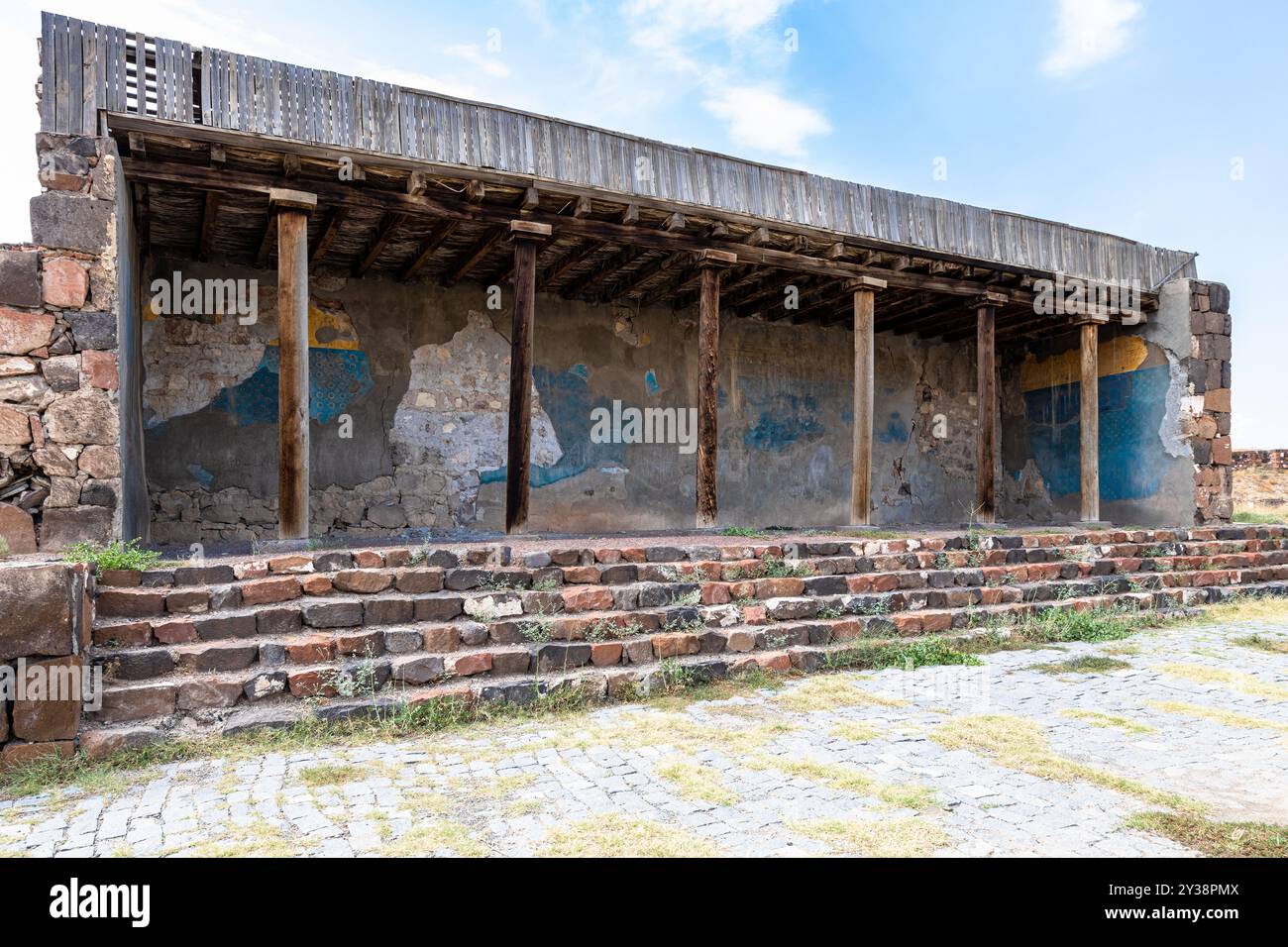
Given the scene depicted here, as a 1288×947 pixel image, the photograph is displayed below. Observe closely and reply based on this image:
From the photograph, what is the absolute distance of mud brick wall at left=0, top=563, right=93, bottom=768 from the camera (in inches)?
139

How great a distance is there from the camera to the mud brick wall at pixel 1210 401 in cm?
1081

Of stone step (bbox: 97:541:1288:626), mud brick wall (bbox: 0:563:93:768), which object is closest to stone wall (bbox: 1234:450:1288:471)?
stone step (bbox: 97:541:1288:626)

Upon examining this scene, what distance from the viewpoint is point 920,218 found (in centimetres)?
925

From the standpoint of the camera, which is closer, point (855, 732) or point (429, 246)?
point (855, 732)

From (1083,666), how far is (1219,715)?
1.19m

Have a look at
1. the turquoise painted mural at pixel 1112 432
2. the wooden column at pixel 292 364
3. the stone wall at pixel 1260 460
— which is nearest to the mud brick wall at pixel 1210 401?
the turquoise painted mural at pixel 1112 432

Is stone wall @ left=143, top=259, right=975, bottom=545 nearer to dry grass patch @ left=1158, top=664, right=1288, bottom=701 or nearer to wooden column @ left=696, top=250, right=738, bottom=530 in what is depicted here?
wooden column @ left=696, top=250, right=738, bottom=530

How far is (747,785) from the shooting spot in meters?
3.39

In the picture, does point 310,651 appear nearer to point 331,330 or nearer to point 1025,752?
point 1025,752

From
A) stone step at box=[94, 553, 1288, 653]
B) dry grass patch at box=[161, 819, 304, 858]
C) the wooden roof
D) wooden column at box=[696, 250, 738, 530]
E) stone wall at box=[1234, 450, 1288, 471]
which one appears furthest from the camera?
stone wall at box=[1234, 450, 1288, 471]

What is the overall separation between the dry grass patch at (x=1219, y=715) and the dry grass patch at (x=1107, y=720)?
0.36 m

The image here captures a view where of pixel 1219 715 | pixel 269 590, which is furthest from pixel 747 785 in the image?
pixel 269 590

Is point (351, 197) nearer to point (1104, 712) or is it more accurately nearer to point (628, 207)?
point (628, 207)

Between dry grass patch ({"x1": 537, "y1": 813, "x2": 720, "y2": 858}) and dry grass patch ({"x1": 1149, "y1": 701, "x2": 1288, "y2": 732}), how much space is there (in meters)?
3.18
